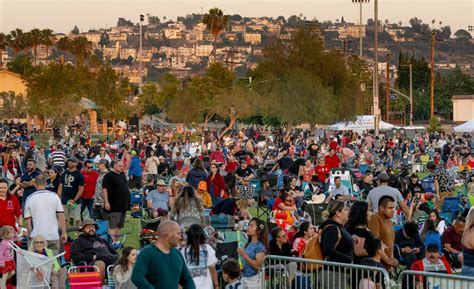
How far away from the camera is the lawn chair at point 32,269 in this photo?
13805mm

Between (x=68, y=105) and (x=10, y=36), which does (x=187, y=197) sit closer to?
(x=68, y=105)

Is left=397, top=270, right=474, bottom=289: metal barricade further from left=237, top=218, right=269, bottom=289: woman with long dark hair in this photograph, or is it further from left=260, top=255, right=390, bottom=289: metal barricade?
left=237, top=218, right=269, bottom=289: woman with long dark hair

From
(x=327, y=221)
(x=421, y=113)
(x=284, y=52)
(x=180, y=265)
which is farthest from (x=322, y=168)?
(x=421, y=113)

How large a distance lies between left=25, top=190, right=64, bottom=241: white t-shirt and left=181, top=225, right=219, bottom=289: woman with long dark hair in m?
2.93

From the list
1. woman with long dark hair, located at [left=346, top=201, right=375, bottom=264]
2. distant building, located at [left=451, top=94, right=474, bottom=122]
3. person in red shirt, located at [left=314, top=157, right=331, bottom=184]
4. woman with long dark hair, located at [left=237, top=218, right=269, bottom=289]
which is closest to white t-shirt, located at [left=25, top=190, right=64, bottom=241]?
woman with long dark hair, located at [left=237, top=218, right=269, bottom=289]

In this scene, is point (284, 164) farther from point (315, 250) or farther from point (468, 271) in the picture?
point (468, 271)

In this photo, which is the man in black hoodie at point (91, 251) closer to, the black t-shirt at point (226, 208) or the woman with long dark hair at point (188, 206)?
the woman with long dark hair at point (188, 206)

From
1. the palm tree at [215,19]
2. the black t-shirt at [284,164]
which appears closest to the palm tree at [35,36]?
the palm tree at [215,19]

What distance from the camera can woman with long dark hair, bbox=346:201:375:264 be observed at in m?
12.6

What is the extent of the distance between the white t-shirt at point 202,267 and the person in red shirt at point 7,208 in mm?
4105

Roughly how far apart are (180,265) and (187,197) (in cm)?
658

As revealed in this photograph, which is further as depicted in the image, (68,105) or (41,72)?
(41,72)

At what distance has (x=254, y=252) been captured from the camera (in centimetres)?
1383

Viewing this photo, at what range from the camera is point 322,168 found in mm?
28078
